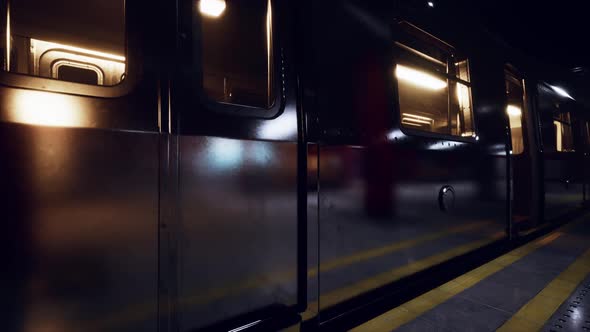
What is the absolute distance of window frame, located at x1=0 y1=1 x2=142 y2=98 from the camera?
3.32 feet

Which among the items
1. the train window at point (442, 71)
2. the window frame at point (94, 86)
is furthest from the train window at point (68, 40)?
the train window at point (442, 71)

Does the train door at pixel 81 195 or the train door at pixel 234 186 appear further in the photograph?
the train door at pixel 234 186

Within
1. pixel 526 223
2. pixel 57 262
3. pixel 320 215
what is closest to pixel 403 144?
pixel 320 215

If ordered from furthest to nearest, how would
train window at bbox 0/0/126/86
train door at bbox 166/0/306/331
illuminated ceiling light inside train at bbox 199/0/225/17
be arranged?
train window at bbox 0/0/126/86, illuminated ceiling light inside train at bbox 199/0/225/17, train door at bbox 166/0/306/331

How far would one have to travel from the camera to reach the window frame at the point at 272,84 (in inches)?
54.6

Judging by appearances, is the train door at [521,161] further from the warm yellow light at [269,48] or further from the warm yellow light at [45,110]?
the warm yellow light at [45,110]

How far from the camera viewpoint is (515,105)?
4902mm

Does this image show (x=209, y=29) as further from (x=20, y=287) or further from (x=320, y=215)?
(x=20, y=287)

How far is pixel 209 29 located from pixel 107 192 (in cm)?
191

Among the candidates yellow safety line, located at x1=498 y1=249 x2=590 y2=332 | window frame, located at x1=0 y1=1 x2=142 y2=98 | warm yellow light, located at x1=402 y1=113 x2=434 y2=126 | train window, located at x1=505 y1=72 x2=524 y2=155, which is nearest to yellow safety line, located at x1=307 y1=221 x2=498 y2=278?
yellow safety line, located at x1=498 y1=249 x2=590 y2=332

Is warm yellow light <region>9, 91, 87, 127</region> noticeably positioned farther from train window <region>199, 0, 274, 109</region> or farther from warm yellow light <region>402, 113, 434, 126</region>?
warm yellow light <region>402, 113, 434, 126</region>

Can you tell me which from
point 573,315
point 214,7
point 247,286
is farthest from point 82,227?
point 573,315

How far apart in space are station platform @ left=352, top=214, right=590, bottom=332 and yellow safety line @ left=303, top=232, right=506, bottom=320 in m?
0.19

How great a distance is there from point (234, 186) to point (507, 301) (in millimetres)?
2213
